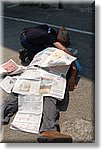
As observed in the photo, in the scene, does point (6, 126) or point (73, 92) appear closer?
point (6, 126)

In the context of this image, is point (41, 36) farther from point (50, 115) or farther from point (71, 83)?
point (50, 115)

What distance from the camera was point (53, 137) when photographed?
191 cm

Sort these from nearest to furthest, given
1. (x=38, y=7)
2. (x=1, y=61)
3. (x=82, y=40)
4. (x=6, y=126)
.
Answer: (x=6, y=126) → (x=1, y=61) → (x=82, y=40) → (x=38, y=7)

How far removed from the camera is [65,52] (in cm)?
260

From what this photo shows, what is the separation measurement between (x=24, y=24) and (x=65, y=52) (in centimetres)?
165

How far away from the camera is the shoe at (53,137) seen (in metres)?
1.90

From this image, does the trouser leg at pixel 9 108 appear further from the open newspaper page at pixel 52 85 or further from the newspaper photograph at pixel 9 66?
the newspaper photograph at pixel 9 66

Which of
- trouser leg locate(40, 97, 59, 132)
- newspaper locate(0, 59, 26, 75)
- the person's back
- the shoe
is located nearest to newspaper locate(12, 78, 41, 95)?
trouser leg locate(40, 97, 59, 132)

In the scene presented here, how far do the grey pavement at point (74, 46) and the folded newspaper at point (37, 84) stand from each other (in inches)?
4.0

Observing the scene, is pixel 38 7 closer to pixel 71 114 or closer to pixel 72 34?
pixel 72 34

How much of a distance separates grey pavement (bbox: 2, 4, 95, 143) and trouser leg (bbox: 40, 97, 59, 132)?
0.06 metres

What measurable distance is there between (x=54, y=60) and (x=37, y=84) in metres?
0.26

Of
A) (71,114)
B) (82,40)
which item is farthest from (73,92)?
(82,40)

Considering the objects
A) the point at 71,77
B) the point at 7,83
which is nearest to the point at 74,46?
the point at 71,77
